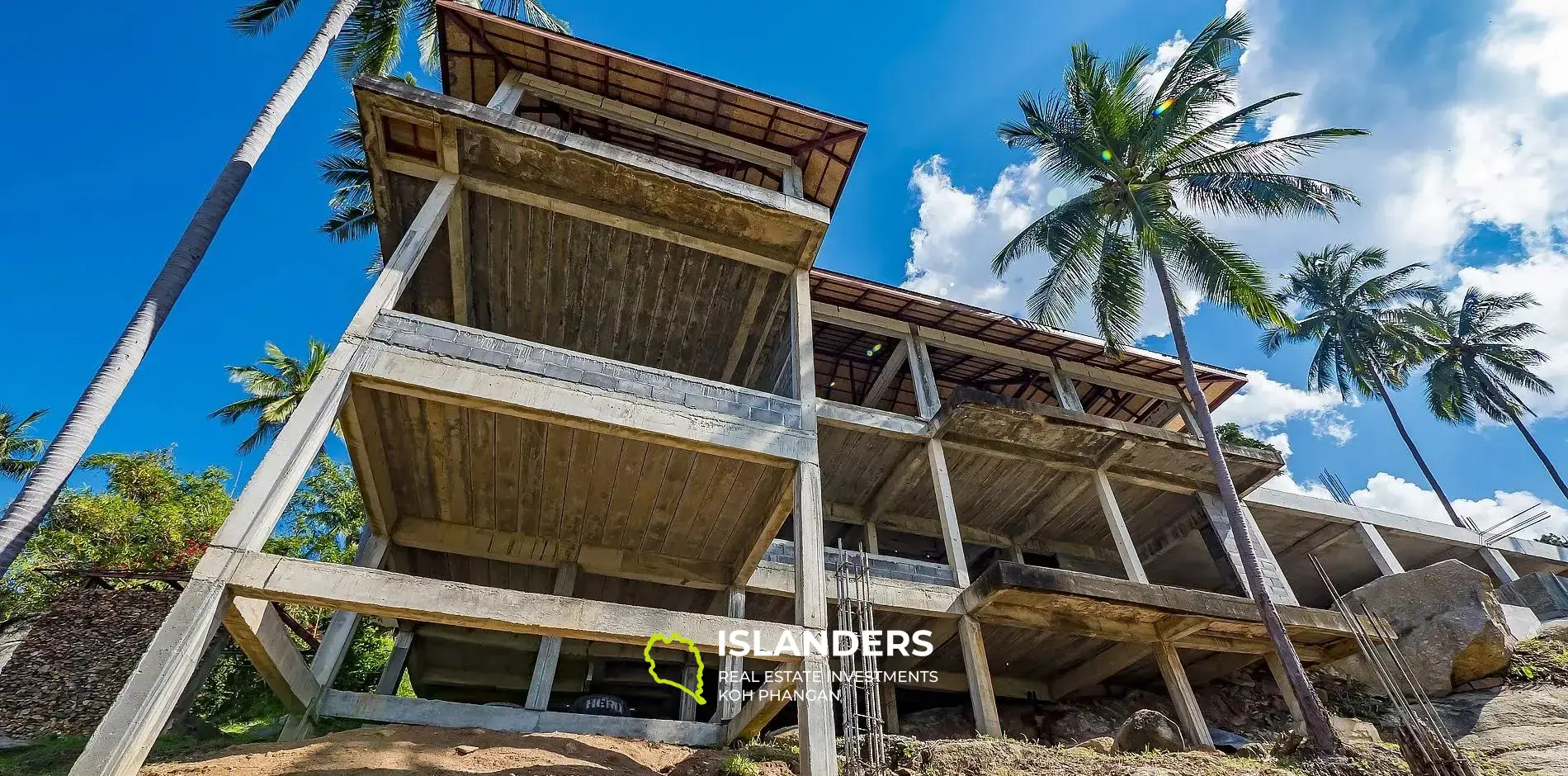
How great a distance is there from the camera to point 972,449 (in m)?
14.1

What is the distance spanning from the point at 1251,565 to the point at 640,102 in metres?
12.7

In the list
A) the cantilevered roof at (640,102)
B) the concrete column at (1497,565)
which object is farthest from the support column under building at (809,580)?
the concrete column at (1497,565)

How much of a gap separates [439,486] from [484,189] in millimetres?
4431

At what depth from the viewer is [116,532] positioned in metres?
20.1

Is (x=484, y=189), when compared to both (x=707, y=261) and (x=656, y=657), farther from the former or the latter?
(x=656, y=657)

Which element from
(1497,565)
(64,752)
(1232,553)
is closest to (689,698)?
(64,752)

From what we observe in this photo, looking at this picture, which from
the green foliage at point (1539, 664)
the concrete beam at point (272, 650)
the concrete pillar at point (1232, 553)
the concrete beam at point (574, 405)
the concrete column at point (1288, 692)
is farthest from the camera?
the concrete pillar at point (1232, 553)

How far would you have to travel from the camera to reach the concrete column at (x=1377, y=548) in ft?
57.7

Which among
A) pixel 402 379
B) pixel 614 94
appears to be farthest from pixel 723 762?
pixel 614 94

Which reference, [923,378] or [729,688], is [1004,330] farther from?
[729,688]

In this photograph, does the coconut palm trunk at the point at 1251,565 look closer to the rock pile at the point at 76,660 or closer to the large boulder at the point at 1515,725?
the large boulder at the point at 1515,725

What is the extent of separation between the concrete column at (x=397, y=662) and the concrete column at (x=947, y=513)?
370 inches

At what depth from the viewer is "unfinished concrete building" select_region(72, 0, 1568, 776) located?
7051 mm

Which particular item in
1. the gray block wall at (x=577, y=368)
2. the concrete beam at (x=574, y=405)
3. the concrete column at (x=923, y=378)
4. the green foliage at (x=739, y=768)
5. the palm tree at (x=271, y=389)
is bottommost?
the green foliage at (x=739, y=768)
